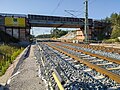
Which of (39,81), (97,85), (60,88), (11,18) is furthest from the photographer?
(11,18)

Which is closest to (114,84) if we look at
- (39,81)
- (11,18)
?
(39,81)

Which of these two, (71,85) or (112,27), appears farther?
(112,27)

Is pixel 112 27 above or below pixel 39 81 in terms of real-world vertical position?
above

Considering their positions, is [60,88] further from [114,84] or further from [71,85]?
[114,84]

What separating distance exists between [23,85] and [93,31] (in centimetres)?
7598

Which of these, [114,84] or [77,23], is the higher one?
[77,23]

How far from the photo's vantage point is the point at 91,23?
7912 centimetres

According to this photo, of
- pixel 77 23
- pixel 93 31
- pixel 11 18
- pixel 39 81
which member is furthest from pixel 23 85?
pixel 93 31

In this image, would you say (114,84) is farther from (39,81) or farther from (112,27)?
(112,27)

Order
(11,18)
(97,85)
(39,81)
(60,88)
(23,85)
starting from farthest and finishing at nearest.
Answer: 1. (11,18)
2. (39,81)
3. (23,85)
4. (97,85)
5. (60,88)

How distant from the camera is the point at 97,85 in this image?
6.49 metres

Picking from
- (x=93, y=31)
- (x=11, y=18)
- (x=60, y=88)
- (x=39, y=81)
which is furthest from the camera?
(x=93, y=31)

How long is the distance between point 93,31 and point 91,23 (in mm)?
3892

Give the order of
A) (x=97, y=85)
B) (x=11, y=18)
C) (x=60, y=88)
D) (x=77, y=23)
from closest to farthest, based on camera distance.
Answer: (x=60, y=88) → (x=97, y=85) → (x=11, y=18) → (x=77, y=23)
